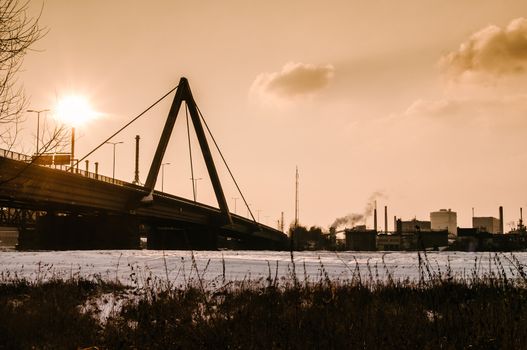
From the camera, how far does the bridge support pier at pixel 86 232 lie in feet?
187

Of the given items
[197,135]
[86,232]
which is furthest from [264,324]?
[197,135]

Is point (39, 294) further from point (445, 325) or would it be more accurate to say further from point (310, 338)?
point (445, 325)

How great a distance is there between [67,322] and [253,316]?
2.80 meters

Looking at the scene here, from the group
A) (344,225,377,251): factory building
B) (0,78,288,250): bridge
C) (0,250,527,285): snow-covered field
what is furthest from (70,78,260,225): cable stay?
(344,225,377,251): factory building

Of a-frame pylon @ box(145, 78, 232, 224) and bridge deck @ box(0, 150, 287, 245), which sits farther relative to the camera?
a-frame pylon @ box(145, 78, 232, 224)

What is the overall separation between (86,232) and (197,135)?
1689 centimetres

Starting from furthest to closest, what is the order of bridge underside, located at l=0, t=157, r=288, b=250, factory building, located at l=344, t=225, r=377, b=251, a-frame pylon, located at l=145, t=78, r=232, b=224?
factory building, located at l=344, t=225, r=377, b=251 < a-frame pylon, located at l=145, t=78, r=232, b=224 < bridge underside, located at l=0, t=157, r=288, b=250

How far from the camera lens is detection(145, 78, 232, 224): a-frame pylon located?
56.6 metres

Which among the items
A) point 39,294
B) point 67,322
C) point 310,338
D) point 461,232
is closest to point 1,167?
point 39,294

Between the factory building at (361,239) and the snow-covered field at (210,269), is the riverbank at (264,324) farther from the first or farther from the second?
the factory building at (361,239)

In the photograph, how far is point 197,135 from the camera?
6334 cm

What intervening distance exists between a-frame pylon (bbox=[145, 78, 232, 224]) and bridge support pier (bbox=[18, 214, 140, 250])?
583 centimetres

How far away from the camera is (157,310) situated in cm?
799

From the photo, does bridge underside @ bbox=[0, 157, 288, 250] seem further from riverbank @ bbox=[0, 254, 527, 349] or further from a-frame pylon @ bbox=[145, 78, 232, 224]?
riverbank @ bbox=[0, 254, 527, 349]
